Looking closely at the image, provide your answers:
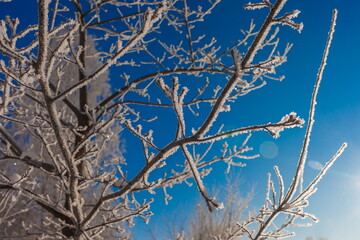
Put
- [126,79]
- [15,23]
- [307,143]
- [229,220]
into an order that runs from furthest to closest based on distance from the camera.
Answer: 1. [229,220]
2. [126,79]
3. [15,23]
4. [307,143]

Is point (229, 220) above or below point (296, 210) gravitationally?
above

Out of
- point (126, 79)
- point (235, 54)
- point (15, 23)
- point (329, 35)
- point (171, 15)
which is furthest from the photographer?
point (171, 15)

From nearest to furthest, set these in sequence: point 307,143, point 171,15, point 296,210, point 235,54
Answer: point 235,54, point 307,143, point 296,210, point 171,15

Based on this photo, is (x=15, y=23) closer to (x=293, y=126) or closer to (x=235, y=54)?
(x=235, y=54)

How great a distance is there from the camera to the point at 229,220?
23.9 feet

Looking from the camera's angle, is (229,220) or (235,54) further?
(229,220)

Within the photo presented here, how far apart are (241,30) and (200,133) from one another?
A: 2734 mm

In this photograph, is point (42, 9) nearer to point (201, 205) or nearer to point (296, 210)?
point (296, 210)

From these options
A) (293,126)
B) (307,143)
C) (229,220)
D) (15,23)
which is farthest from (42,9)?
(229,220)

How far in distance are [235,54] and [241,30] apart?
2784 mm

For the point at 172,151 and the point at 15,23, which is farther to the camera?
the point at 15,23

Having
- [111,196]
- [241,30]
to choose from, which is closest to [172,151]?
[111,196]

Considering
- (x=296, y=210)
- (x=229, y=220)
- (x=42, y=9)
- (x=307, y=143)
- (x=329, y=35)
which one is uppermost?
(x=229, y=220)

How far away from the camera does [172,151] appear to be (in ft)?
3.94
